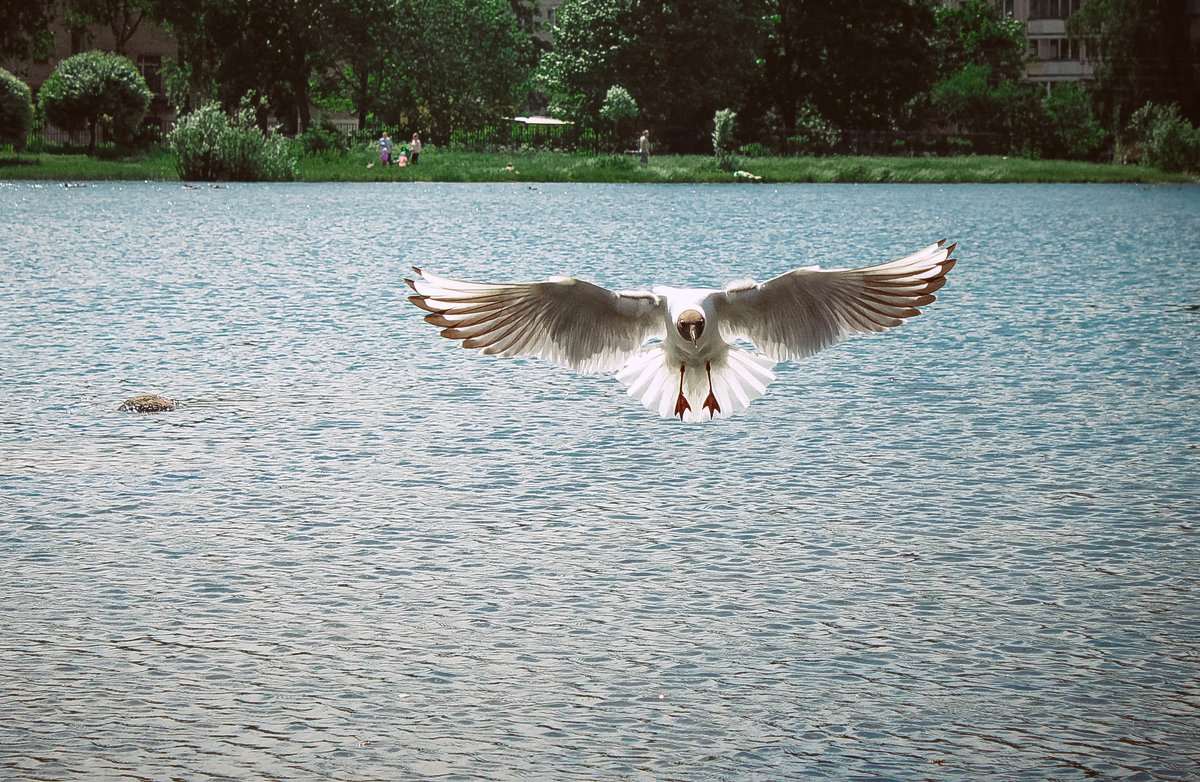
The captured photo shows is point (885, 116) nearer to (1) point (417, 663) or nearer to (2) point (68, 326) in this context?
(2) point (68, 326)

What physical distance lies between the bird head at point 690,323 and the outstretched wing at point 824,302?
440 mm

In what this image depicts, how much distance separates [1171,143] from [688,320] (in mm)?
65786

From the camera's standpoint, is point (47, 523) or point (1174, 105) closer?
point (47, 523)

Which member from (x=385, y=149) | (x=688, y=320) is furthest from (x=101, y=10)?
(x=688, y=320)

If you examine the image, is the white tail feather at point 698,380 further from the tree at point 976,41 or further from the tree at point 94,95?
the tree at point 976,41

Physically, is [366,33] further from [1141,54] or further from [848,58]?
[1141,54]

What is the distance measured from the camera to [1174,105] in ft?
237

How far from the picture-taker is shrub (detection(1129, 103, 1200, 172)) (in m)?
67.9

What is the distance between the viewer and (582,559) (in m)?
8.96

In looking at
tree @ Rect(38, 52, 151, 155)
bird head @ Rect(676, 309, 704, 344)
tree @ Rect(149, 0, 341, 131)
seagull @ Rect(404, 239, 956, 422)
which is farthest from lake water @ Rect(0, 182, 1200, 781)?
tree @ Rect(149, 0, 341, 131)

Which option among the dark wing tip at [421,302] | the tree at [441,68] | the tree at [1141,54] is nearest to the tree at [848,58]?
the tree at [1141,54]

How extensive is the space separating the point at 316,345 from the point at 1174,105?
2487 inches

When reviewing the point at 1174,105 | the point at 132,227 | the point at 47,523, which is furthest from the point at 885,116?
the point at 47,523

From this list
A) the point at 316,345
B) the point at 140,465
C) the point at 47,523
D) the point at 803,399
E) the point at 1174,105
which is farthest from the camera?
the point at 1174,105
